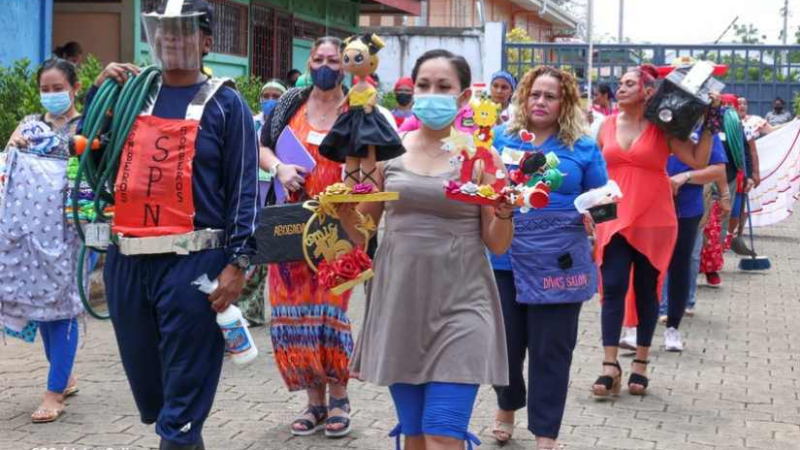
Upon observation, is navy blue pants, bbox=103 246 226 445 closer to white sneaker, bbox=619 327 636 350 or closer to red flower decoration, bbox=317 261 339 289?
red flower decoration, bbox=317 261 339 289

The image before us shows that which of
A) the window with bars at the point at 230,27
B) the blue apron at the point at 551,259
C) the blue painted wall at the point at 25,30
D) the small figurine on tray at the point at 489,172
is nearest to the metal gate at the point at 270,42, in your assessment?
the window with bars at the point at 230,27

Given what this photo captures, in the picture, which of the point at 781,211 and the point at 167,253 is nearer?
the point at 167,253

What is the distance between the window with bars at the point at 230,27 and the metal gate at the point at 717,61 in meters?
8.96

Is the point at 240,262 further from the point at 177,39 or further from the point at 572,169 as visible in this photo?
the point at 572,169

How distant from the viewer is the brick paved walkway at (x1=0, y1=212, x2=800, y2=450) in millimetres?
6266

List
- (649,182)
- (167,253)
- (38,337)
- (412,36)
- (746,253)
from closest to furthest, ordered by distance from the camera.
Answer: (167,253)
(649,182)
(38,337)
(746,253)
(412,36)

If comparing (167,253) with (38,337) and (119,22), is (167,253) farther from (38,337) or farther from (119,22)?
(119,22)

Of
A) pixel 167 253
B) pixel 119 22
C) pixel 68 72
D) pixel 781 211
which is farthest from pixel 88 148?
pixel 781 211

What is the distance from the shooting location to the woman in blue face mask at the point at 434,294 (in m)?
4.61

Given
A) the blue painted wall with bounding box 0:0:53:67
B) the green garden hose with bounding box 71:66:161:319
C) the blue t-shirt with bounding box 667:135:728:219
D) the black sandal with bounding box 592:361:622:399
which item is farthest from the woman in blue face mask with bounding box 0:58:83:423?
the blue painted wall with bounding box 0:0:53:67

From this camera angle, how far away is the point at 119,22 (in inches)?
586

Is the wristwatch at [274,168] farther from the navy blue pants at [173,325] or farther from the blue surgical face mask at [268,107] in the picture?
the navy blue pants at [173,325]

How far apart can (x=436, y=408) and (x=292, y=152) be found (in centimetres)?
221

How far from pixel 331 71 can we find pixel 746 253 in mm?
9377
